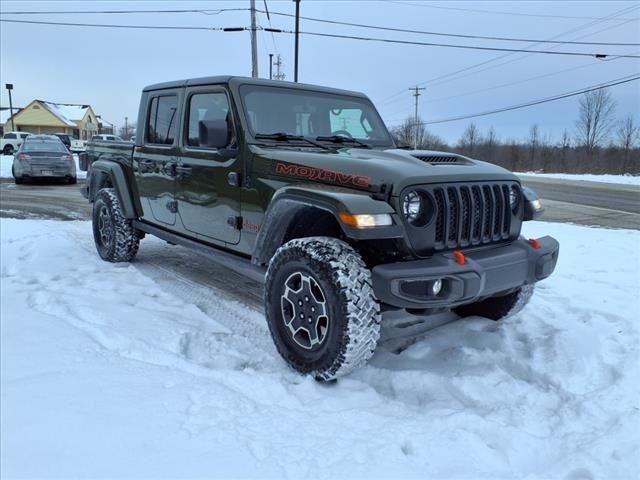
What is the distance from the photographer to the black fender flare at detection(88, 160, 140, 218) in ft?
18.0

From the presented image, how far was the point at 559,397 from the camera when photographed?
9.62ft

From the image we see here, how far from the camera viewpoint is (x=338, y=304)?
285 centimetres

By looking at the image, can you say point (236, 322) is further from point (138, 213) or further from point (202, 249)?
point (138, 213)

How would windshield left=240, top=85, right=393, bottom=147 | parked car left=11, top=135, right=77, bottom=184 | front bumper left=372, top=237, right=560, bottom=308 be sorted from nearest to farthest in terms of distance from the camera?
front bumper left=372, top=237, right=560, bottom=308 < windshield left=240, top=85, right=393, bottom=147 < parked car left=11, top=135, right=77, bottom=184

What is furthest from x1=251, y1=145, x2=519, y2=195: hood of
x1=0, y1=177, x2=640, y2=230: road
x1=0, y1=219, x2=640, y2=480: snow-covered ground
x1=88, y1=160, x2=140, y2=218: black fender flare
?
x1=0, y1=177, x2=640, y2=230: road

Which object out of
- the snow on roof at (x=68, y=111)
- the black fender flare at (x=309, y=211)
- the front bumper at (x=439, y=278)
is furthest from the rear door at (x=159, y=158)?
the snow on roof at (x=68, y=111)

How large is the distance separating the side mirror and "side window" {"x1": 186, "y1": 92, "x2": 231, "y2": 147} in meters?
0.21

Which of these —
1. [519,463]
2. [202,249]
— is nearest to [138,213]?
[202,249]

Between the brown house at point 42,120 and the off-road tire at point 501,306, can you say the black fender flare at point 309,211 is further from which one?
the brown house at point 42,120

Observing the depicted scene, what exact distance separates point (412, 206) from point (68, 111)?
76.4 m

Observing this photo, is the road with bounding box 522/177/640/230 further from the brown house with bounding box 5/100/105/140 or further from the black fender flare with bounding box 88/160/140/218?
the brown house with bounding box 5/100/105/140

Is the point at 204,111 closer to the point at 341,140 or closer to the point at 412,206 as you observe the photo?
the point at 341,140

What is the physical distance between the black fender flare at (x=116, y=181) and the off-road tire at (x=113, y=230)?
10 centimetres

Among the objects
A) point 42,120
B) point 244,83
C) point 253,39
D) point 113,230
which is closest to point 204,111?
point 244,83
